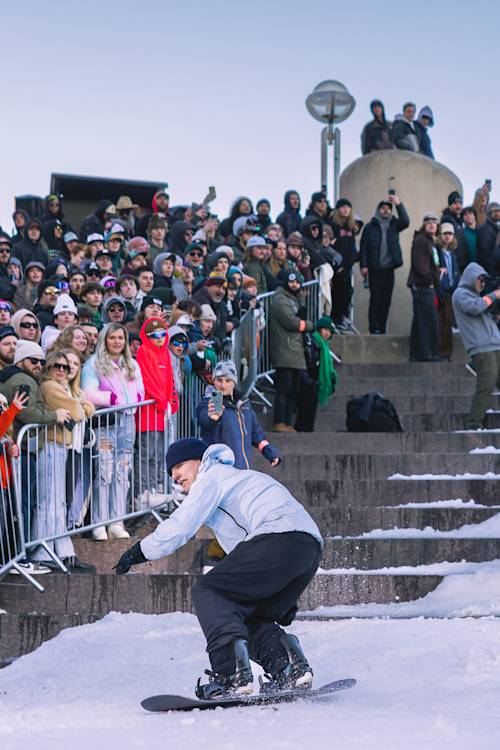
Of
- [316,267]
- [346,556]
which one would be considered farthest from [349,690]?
[316,267]

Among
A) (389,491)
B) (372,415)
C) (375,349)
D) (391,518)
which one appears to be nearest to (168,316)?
(372,415)

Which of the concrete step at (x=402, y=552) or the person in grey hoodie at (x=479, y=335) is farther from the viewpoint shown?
the person in grey hoodie at (x=479, y=335)

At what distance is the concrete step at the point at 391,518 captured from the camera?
1127cm

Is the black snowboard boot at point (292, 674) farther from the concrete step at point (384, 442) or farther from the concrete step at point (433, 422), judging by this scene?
the concrete step at point (433, 422)

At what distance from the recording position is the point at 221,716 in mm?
6383

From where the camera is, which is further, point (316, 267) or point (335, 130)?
point (335, 130)

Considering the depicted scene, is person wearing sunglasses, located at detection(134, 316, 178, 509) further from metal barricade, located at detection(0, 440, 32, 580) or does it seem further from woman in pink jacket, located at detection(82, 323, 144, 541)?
metal barricade, located at detection(0, 440, 32, 580)

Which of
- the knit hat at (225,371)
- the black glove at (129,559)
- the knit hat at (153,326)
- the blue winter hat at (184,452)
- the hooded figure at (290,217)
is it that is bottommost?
the black glove at (129,559)

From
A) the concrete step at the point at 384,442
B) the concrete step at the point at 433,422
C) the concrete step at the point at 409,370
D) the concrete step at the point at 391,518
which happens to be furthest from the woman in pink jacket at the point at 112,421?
the concrete step at the point at 409,370

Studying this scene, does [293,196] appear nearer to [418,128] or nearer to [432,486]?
[418,128]

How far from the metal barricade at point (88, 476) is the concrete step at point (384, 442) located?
2388 millimetres

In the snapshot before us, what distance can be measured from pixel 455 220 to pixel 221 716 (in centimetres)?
1379

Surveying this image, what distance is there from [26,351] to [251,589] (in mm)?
4367

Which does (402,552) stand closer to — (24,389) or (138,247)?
(24,389)
